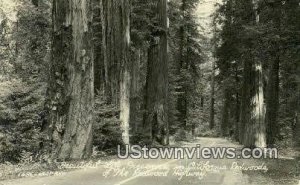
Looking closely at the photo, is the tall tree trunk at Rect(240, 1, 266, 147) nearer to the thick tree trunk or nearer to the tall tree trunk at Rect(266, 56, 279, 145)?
the tall tree trunk at Rect(266, 56, 279, 145)

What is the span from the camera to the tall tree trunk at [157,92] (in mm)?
22156

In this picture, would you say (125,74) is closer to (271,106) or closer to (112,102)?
(112,102)

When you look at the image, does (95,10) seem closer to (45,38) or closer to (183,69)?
(45,38)

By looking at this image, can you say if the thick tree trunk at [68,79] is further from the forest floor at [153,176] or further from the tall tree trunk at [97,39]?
the tall tree trunk at [97,39]

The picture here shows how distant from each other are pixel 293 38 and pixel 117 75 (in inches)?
244

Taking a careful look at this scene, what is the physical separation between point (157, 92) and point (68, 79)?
37.9 feet

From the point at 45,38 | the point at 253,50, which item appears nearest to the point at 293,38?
the point at 253,50

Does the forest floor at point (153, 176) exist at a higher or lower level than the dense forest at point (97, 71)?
lower

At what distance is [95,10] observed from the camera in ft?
79.9

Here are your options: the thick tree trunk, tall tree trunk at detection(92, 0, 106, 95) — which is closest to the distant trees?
tall tree trunk at detection(92, 0, 106, 95)

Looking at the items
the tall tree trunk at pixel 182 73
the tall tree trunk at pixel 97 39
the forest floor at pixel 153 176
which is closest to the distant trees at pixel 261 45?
the forest floor at pixel 153 176

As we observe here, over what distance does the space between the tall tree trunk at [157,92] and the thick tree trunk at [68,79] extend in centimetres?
1090

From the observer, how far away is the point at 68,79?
1097cm

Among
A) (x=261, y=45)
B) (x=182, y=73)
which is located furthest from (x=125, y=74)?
(x=182, y=73)
